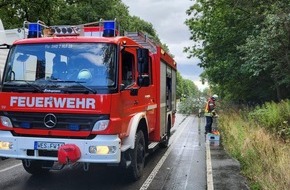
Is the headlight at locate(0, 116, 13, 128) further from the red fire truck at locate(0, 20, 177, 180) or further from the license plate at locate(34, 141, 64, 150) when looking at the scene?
the license plate at locate(34, 141, 64, 150)

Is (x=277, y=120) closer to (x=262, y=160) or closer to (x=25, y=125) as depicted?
(x=262, y=160)

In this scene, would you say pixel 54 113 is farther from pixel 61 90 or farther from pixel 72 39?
pixel 72 39

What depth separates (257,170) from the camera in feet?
25.5

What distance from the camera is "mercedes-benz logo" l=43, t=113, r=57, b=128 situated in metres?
6.41

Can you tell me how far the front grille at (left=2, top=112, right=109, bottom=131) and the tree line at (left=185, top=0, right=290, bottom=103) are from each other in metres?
10.2

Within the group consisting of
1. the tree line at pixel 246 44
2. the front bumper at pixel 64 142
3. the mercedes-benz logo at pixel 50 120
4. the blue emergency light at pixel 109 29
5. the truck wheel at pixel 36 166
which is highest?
the tree line at pixel 246 44

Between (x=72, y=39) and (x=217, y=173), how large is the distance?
4106mm

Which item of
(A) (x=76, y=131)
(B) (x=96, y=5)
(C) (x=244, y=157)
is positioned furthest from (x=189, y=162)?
(B) (x=96, y=5)

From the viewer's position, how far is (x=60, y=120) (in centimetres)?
641

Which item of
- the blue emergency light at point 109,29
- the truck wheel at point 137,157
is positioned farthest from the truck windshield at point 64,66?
the truck wheel at point 137,157

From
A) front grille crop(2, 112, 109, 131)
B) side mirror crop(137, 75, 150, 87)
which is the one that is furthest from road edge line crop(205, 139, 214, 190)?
front grille crop(2, 112, 109, 131)

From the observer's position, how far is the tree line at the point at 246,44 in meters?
15.6

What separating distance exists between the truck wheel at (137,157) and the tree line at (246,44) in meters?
8.73

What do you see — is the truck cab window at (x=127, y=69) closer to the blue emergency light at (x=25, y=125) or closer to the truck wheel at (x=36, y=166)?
the blue emergency light at (x=25, y=125)
